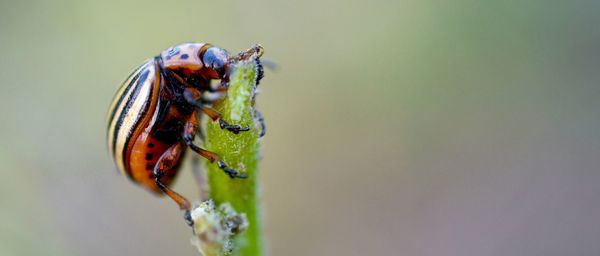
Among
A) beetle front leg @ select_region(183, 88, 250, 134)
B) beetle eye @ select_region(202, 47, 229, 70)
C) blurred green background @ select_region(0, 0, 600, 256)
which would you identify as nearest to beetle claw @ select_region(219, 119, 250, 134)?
beetle front leg @ select_region(183, 88, 250, 134)

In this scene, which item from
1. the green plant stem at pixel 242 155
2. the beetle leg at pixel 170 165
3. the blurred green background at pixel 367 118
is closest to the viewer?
the green plant stem at pixel 242 155

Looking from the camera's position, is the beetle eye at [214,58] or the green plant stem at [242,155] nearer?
the green plant stem at [242,155]

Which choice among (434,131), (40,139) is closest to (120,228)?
(40,139)

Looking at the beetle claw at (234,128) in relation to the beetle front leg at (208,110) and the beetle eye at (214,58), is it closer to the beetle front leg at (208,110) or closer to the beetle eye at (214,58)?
the beetle front leg at (208,110)

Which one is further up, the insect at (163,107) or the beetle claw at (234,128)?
the insect at (163,107)

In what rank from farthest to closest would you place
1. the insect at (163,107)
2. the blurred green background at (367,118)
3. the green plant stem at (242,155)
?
1. the blurred green background at (367,118)
2. the insect at (163,107)
3. the green plant stem at (242,155)

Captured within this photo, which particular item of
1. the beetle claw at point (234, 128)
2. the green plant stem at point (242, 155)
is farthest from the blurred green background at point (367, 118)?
the beetle claw at point (234, 128)

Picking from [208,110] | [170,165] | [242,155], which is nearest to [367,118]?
[170,165]
